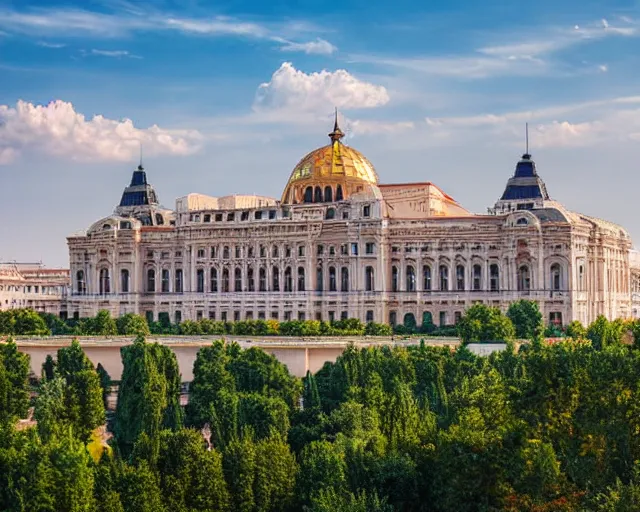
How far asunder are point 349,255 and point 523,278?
14.0 metres

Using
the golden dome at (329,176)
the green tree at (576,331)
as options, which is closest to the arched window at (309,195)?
the golden dome at (329,176)

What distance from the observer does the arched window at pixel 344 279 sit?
93.6m

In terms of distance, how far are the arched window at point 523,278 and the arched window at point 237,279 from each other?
78.0 ft

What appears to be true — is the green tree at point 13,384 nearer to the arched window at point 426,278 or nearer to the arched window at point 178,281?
→ the arched window at point 178,281

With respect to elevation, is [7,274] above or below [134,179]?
below

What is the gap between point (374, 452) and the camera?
42.0 metres

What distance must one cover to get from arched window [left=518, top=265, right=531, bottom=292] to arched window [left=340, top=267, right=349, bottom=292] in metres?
14.0

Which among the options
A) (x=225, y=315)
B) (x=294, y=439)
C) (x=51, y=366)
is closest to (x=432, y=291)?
(x=225, y=315)

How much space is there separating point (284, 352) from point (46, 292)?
68.4m

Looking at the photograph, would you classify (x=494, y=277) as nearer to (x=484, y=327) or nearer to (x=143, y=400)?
(x=484, y=327)

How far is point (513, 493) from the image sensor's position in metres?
36.6

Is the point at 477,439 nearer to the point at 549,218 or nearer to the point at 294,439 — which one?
the point at 294,439

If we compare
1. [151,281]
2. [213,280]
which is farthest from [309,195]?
[151,281]

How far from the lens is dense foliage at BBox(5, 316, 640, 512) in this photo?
120 feet
